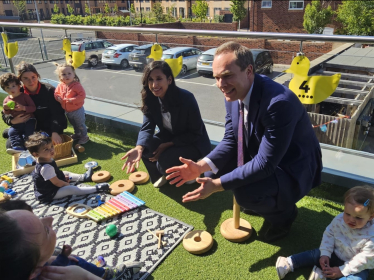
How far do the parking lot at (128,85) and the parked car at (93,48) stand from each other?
0.13 m

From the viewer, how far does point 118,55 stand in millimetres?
4938

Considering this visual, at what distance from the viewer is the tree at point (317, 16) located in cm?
2131

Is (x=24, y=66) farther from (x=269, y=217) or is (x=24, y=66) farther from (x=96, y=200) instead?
(x=269, y=217)

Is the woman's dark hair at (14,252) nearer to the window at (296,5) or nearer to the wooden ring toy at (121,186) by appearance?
the wooden ring toy at (121,186)

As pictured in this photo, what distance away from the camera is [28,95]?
439 cm

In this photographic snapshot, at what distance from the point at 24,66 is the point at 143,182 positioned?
236cm

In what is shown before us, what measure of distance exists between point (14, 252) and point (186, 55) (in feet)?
11.1

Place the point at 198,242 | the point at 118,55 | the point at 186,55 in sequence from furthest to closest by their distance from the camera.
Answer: the point at 118,55, the point at 186,55, the point at 198,242

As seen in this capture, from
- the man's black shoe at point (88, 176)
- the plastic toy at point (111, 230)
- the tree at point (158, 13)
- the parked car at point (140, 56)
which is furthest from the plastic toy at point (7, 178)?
the tree at point (158, 13)

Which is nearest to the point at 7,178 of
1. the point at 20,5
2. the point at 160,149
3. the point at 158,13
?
the point at 160,149

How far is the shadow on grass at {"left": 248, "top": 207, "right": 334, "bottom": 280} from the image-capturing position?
238cm

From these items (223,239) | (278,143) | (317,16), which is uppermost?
(317,16)

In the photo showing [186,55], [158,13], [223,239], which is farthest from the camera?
[158,13]

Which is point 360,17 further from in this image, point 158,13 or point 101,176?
point 158,13
